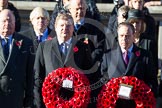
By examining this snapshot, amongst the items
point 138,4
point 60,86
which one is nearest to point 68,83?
point 60,86

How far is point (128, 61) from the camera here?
314 inches

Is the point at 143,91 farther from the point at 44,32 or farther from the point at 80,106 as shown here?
the point at 44,32

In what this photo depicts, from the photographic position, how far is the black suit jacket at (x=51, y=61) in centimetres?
790

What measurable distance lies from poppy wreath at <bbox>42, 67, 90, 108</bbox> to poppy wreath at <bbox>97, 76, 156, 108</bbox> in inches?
10.0

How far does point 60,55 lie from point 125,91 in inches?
37.8

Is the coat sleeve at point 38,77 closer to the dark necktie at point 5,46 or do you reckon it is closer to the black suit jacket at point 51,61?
the black suit jacket at point 51,61

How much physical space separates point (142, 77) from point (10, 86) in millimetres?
1701

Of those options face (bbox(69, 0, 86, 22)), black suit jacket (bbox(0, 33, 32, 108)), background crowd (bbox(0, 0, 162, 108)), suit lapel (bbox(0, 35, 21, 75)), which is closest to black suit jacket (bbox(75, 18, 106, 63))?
background crowd (bbox(0, 0, 162, 108))

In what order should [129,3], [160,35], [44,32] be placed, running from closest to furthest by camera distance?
1. [44,32]
2. [129,3]
3. [160,35]

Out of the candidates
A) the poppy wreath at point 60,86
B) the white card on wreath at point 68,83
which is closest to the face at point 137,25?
the poppy wreath at point 60,86

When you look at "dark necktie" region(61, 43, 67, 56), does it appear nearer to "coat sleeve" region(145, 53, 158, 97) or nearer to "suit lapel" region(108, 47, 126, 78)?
"suit lapel" region(108, 47, 126, 78)

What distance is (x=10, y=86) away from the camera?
306 inches

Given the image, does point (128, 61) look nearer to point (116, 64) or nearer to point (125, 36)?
point (116, 64)

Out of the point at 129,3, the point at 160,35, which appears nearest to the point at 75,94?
the point at 129,3
